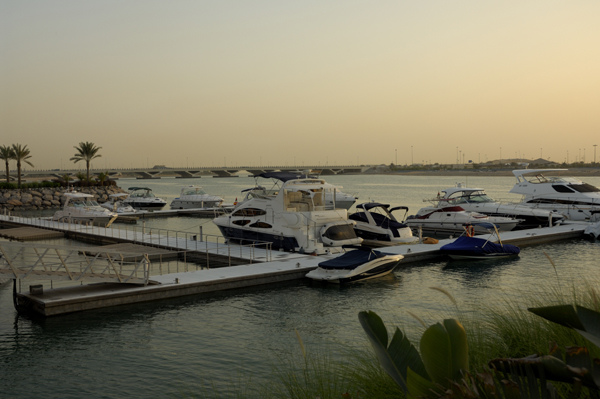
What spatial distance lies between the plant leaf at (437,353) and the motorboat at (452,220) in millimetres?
31422

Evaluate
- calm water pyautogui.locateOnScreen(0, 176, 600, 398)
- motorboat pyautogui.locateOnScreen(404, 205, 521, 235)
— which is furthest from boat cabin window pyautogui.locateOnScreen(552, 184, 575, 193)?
calm water pyautogui.locateOnScreen(0, 176, 600, 398)

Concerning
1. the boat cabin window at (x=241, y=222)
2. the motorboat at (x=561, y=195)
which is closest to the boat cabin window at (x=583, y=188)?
the motorboat at (x=561, y=195)

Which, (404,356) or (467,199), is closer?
(404,356)

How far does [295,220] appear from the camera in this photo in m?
24.7

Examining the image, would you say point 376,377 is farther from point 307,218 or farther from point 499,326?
point 307,218

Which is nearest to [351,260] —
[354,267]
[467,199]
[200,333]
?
[354,267]

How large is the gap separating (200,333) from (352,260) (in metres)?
7.57

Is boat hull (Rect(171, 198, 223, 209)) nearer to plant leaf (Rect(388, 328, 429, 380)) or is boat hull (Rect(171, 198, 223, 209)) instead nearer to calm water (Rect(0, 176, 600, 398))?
calm water (Rect(0, 176, 600, 398))

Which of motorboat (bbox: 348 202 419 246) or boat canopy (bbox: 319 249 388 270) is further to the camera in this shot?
motorboat (bbox: 348 202 419 246)

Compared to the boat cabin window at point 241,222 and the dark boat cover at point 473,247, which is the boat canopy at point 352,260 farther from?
the boat cabin window at point 241,222

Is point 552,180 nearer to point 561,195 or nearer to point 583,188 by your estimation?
point 561,195

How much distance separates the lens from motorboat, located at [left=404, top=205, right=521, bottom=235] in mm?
35312

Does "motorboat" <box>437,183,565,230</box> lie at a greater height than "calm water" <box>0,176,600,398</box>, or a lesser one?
greater

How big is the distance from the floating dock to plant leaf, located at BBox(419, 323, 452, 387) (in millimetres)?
13403
